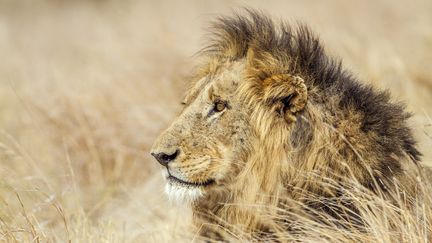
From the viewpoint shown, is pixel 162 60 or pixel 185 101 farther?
pixel 162 60

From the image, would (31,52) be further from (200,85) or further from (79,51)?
(200,85)

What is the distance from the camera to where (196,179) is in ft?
13.5

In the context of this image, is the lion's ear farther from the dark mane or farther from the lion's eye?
the lion's eye

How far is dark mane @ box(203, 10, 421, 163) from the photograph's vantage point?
4.09 meters

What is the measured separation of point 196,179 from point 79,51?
29.7ft

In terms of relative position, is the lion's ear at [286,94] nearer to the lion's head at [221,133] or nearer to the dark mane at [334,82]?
the lion's head at [221,133]

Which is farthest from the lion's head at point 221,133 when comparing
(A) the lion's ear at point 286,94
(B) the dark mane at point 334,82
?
(B) the dark mane at point 334,82

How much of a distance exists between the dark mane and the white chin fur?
0.81m

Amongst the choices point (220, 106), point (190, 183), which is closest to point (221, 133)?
point (220, 106)

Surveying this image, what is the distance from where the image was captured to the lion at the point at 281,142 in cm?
403

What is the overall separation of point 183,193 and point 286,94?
0.75 meters

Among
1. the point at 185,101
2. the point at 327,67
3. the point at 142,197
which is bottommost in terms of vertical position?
the point at 142,197

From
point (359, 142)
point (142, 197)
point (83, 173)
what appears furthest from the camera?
point (83, 173)

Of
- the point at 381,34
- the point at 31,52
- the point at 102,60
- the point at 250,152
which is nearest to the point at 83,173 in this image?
the point at 102,60
